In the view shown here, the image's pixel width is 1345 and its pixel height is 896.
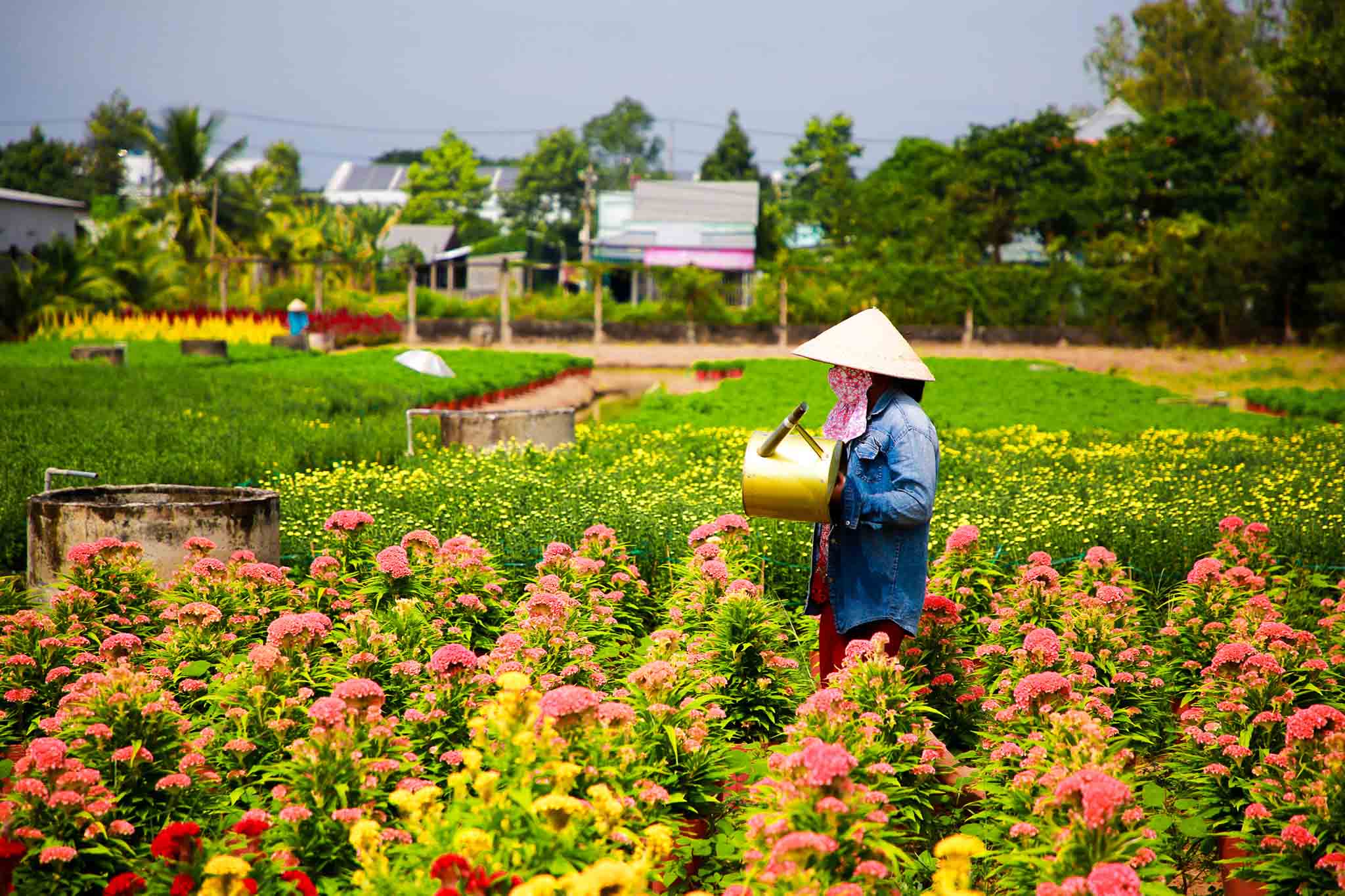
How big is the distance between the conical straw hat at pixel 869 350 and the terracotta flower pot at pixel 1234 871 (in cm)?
180

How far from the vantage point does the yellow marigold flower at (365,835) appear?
3033mm

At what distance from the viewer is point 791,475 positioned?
4383 mm

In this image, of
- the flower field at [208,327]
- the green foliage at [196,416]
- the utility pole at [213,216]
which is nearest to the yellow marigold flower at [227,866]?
the green foliage at [196,416]

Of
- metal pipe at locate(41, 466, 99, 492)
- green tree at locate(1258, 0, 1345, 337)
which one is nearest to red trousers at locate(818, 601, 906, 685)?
metal pipe at locate(41, 466, 99, 492)

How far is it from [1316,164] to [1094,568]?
27846 millimetres

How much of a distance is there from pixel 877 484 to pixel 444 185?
62.4 m

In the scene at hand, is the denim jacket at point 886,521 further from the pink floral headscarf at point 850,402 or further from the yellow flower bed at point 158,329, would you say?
the yellow flower bed at point 158,329

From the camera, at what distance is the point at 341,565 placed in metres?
6.07

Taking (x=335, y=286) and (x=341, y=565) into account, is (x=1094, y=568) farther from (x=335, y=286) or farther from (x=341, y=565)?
(x=335, y=286)

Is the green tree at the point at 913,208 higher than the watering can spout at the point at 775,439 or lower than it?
higher

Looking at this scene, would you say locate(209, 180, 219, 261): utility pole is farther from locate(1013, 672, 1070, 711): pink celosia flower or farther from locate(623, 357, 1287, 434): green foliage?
locate(1013, 672, 1070, 711): pink celosia flower

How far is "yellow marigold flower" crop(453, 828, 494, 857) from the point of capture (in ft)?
9.72

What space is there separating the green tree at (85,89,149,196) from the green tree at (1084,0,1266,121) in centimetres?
4950

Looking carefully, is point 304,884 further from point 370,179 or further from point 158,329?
point 370,179
